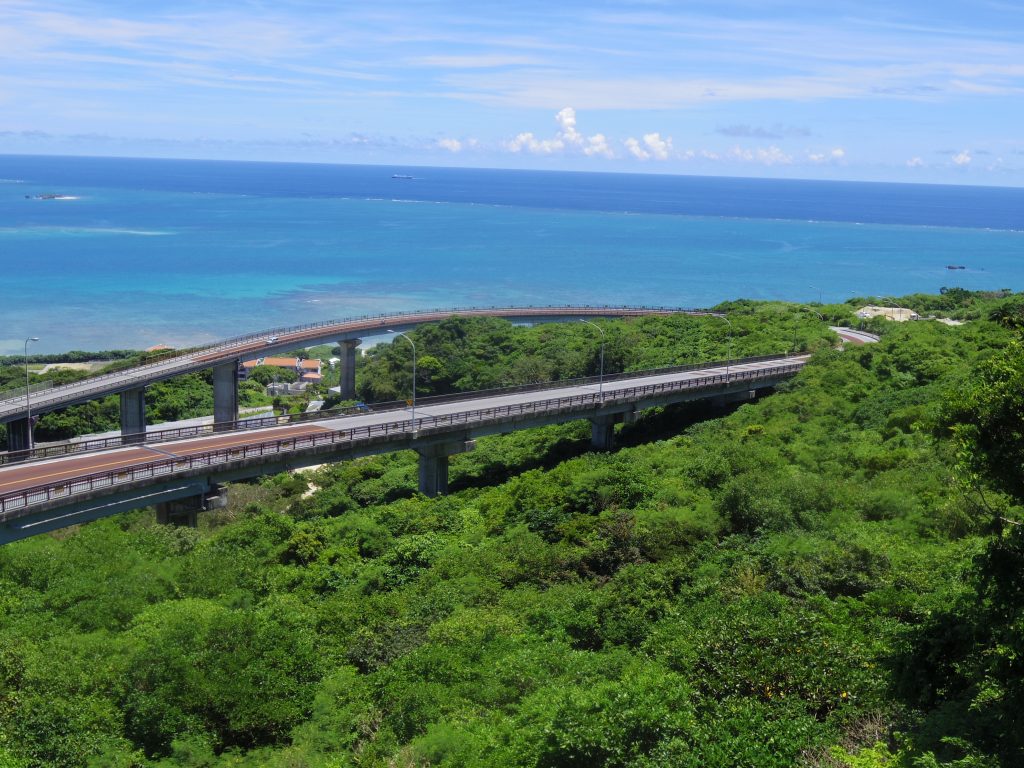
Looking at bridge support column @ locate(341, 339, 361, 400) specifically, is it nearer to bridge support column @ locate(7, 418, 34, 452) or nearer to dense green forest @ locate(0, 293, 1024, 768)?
bridge support column @ locate(7, 418, 34, 452)

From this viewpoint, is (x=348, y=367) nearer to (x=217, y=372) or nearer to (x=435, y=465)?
(x=217, y=372)

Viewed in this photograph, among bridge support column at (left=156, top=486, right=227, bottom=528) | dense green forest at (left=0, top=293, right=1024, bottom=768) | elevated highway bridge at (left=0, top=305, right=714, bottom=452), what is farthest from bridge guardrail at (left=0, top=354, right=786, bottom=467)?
dense green forest at (left=0, top=293, right=1024, bottom=768)

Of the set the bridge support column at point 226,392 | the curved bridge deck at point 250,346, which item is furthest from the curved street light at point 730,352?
the bridge support column at point 226,392

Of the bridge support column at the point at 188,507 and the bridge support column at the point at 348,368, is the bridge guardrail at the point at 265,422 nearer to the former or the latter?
the bridge support column at the point at 188,507

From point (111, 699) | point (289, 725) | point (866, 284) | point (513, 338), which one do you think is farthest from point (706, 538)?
point (866, 284)

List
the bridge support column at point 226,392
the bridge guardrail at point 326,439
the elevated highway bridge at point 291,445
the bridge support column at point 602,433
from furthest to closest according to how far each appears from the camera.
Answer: the bridge support column at point 226,392
the bridge support column at point 602,433
the elevated highway bridge at point 291,445
the bridge guardrail at point 326,439

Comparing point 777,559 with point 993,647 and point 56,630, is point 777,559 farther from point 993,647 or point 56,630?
point 56,630

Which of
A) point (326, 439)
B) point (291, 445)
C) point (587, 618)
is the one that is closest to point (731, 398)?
point (326, 439)
